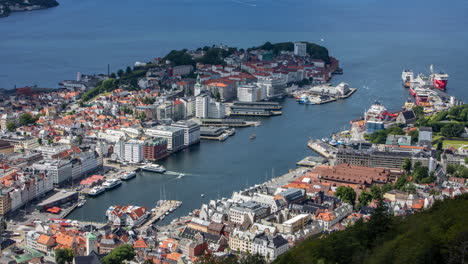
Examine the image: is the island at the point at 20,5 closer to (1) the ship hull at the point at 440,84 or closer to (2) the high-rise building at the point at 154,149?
(1) the ship hull at the point at 440,84

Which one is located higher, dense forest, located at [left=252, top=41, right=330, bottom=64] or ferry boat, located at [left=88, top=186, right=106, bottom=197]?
dense forest, located at [left=252, top=41, right=330, bottom=64]

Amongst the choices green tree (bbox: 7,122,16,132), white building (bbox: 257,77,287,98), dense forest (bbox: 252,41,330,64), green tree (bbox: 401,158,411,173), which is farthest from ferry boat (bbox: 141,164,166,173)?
dense forest (bbox: 252,41,330,64)

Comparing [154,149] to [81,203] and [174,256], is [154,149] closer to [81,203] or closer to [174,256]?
[81,203]

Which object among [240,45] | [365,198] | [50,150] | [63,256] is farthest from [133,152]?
[240,45]

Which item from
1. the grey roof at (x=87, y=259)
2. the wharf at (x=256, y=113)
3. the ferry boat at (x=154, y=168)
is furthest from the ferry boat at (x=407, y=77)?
the grey roof at (x=87, y=259)

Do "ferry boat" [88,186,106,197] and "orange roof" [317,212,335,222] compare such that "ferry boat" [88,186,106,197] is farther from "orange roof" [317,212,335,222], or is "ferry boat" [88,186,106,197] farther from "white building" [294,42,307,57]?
"white building" [294,42,307,57]

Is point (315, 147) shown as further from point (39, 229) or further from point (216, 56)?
point (216, 56)
